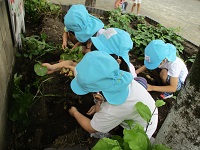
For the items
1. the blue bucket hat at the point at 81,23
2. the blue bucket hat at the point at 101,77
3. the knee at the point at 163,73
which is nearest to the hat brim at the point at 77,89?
the blue bucket hat at the point at 101,77

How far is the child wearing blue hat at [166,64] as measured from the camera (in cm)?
259

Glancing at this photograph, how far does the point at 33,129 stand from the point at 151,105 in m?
1.22

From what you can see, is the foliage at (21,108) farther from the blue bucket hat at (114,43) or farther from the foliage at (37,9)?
the foliage at (37,9)

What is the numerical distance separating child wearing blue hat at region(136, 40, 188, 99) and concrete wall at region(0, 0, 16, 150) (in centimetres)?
155

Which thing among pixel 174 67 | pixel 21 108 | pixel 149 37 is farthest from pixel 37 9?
pixel 174 67

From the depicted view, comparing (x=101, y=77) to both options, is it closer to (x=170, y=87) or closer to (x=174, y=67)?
(x=174, y=67)

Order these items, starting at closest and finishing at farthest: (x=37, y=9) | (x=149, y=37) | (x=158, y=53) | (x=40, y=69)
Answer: (x=40, y=69), (x=158, y=53), (x=37, y=9), (x=149, y=37)

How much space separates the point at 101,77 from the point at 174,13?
8.07 m

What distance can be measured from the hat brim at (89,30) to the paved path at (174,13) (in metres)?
3.50

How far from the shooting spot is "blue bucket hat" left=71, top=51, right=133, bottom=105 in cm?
144

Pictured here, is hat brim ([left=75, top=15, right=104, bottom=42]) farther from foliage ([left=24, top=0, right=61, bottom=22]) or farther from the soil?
foliage ([left=24, top=0, right=61, bottom=22])

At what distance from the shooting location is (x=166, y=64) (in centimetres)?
287

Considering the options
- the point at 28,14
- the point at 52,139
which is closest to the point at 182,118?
the point at 52,139

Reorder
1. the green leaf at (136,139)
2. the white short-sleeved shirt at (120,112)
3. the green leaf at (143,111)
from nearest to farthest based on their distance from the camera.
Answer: the green leaf at (136,139)
the green leaf at (143,111)
the white short-sleeved shirt at (120,112)
